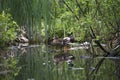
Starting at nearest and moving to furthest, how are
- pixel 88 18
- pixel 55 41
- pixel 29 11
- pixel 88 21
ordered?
pixel 29 11, pixel 88 21, pixel 88 18, pixel 55 41

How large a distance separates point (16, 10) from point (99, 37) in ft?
10.3

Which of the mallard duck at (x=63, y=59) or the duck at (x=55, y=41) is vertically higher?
the duck at (x=55, y=41)

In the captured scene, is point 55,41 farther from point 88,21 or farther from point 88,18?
point 88,21

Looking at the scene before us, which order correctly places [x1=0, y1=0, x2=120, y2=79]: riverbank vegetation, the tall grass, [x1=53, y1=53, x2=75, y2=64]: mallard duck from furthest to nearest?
1. [x1=53, y1=53, x2=75, y2=64]: mallard duck
2. [x1=0, y1=0, x2=120, y2=79]: riverbank vegetation
3. the tall grass

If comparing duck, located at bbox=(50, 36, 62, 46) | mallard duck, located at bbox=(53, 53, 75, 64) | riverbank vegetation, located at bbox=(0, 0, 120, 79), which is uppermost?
riverbank vegetation, located at bbox=(0, 0, 120, 79)

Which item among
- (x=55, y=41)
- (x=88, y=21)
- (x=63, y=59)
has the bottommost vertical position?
(x=63, y=59)

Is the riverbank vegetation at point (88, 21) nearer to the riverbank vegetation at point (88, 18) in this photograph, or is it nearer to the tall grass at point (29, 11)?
the riverbank vegetation at point (88, 18)

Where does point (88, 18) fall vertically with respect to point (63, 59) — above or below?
above

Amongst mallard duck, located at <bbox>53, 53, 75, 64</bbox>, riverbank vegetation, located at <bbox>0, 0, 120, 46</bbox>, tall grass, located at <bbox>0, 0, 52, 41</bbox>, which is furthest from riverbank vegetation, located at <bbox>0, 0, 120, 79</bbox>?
tall grass, located at <bbox>0, 0, 52, 41</bbox>

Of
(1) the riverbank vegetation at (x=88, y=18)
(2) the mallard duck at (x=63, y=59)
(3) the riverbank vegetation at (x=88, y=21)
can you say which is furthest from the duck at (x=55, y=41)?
(1) the riverbank vegetation at (x=88, y=18)

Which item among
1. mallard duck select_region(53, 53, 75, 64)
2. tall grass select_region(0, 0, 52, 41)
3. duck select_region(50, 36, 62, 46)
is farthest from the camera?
duck select_region(50, 36, 62, 46)

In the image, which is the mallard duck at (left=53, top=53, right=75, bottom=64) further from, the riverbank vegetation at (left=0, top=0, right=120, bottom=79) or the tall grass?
the tall grass

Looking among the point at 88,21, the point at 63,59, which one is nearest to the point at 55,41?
the point at 63,59

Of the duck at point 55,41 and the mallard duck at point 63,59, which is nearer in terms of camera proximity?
the mallard duck at point 63,59
